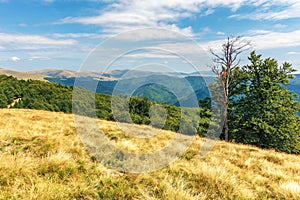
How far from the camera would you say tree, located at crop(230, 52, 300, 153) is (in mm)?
26828

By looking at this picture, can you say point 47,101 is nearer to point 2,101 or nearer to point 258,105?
point 2,101

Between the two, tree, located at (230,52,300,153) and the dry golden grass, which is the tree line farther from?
the dry golden grass

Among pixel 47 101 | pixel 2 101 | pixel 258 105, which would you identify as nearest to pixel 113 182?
pixel 258 105

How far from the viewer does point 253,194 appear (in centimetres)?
547

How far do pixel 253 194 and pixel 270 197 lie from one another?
0.45 metres

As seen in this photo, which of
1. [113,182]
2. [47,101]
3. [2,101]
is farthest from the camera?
[47,101]

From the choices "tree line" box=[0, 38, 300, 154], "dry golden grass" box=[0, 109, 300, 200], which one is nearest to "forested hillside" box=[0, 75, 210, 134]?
"tree line" box=[0, 38, 300, 154]

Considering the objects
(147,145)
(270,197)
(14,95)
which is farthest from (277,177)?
(14,95)

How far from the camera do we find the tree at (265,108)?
88.0 feet

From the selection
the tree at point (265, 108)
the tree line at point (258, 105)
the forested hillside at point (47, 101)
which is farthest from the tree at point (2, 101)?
the tree at point (265, 108)

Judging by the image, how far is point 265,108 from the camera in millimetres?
27078

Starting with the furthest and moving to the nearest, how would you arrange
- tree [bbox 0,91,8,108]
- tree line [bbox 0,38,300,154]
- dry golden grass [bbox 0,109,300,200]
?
tree [bbox 0,91,8,108], tree line [bbox 0,38,300,154], dry golden grass [bbox 0,109,300,200]

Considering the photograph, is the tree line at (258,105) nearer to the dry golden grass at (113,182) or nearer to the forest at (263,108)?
the forest at (263,108)

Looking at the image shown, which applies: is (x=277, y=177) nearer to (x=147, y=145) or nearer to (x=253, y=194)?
(x=253, y=194)
